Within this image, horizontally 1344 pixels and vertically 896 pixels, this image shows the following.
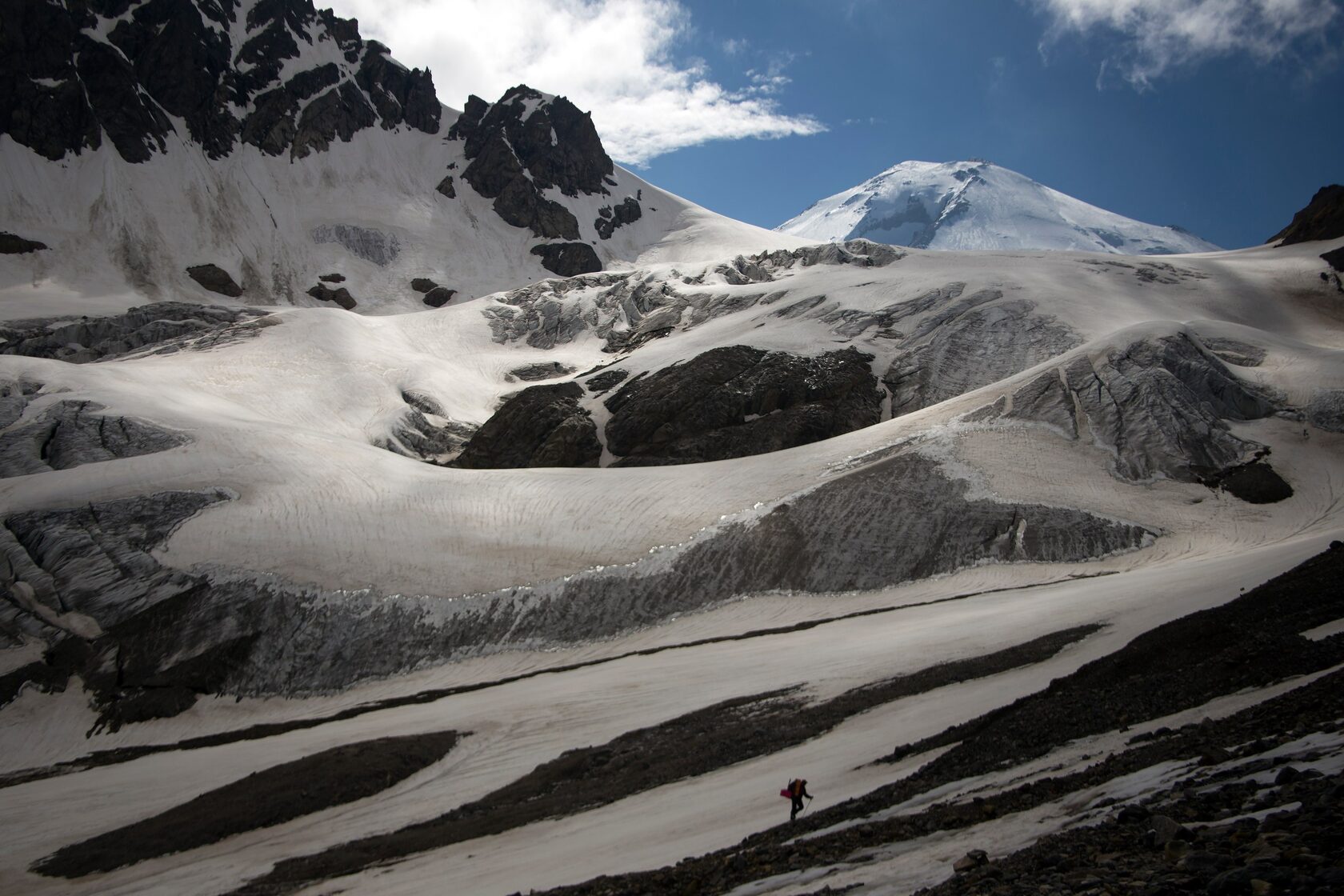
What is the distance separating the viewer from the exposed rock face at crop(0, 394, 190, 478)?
5062cm

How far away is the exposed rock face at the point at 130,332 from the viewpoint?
9131cm

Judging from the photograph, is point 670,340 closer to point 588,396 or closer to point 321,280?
point 588,396

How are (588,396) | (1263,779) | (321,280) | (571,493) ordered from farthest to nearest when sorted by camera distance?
(321,280) < (588,396) < (571,493) < (1263,779)

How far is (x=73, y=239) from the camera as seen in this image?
393 feet

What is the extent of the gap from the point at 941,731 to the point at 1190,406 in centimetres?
3851

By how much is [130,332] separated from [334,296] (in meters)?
37.3

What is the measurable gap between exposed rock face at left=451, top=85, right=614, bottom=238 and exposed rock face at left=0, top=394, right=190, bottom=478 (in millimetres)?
108895

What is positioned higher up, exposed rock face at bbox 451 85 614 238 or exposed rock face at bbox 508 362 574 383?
exposed rock face at bbox 451 85 614 238

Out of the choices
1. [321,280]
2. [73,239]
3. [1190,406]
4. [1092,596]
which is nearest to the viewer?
[1092,596]

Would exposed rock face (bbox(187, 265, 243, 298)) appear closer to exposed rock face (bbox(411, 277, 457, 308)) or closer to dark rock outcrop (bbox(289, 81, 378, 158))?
exposed rock face (bbox(411, 277, 457, 308))

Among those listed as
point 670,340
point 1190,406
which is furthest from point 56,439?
point 1190,406

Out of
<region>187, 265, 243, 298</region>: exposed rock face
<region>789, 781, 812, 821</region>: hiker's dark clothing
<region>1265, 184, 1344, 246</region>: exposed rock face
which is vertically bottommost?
<region>789, 781, 812, 821</region>: hiker's dark clothing

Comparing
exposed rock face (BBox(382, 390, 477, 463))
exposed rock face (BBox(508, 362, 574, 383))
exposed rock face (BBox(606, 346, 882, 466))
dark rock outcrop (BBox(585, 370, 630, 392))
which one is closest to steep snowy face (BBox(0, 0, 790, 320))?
exposed rock face (BBox(508, 362, 574, 383))

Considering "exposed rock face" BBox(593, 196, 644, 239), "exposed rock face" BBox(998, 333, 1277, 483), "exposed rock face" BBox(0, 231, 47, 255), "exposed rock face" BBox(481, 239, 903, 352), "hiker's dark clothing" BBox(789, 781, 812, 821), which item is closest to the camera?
"hiker's dark clothing" BBox(789, 781, 812, 821)
